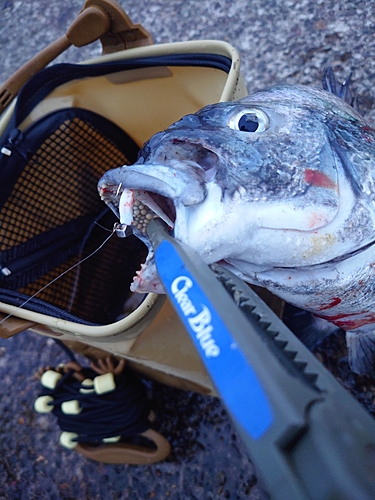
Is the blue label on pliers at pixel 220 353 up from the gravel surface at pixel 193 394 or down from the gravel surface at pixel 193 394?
up

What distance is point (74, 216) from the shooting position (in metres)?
1.60

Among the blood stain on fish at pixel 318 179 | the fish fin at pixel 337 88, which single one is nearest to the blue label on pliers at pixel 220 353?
the blood stain on fish at pixel 318 179

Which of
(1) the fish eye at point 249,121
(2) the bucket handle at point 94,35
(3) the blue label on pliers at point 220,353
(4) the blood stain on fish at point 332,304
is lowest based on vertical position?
(4) the blood stain on fish at point 332,304

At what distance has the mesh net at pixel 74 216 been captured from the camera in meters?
1.41

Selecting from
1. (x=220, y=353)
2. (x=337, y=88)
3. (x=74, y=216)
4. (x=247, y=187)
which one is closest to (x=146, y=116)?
(x=74, y=216)

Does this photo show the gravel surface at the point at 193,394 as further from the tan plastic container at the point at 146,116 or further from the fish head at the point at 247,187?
the fish head at the point at 247,187

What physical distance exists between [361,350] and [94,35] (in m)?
1.07

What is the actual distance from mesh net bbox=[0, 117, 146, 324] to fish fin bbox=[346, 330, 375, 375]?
0.80 meters

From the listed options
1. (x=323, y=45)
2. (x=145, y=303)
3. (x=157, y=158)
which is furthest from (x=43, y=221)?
(x=323, y=45)

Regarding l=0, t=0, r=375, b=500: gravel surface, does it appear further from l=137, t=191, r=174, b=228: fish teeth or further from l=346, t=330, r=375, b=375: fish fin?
l=137, t=191, r=174, b=228: fish teeth

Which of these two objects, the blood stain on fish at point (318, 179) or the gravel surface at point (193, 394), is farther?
the gravel surface at point (193, 394)

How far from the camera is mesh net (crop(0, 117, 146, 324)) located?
1.41 meters

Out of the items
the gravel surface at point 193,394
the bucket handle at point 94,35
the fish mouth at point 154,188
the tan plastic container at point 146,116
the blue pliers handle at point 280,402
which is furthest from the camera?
the gravel surface at point 193,394

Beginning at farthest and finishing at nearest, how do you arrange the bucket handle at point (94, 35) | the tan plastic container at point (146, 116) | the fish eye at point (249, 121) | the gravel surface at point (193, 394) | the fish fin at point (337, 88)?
the gravel surface at point (193, 394)
the fish fin at point (337, 88)
the bucket handle at point (94, 35)
the tan plastic container at point (146, 116)
the fish eye at point (249, 121)
